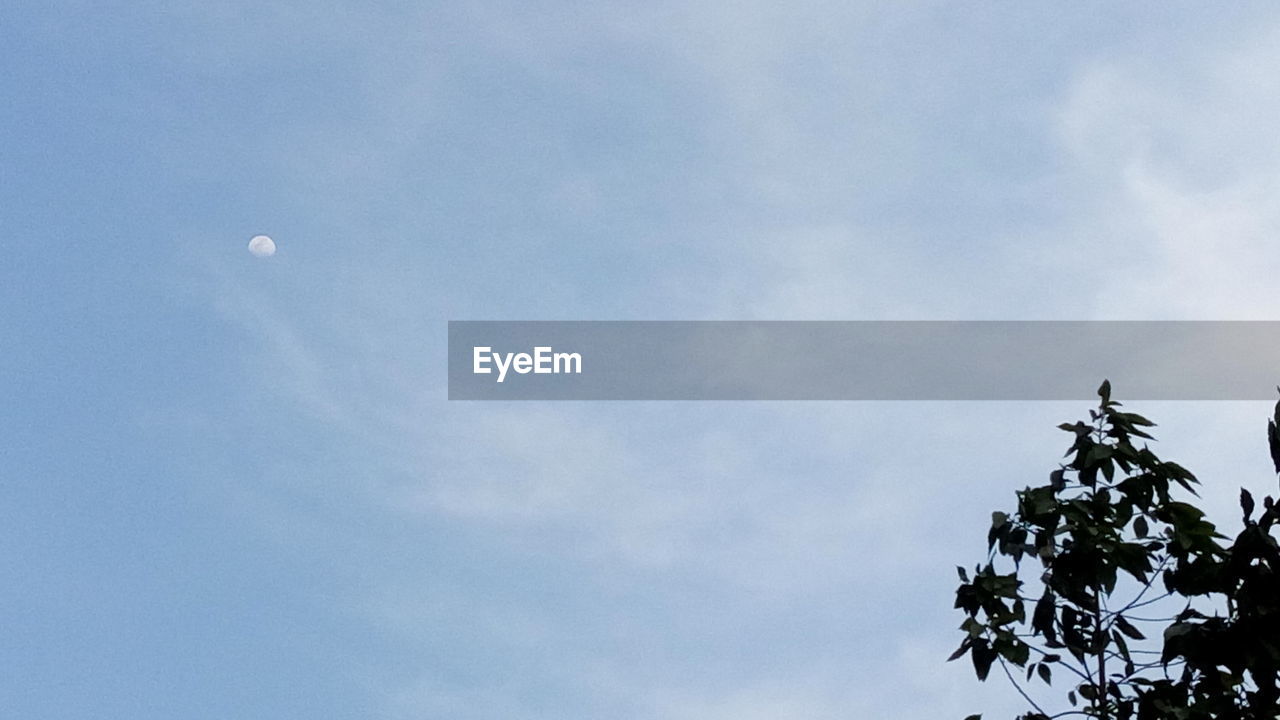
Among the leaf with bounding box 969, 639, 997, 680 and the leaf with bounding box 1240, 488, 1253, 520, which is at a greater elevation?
the leaf with bounding box 1240, 488, 1253, 520

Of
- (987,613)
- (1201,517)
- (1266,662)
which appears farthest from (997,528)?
(1266,662)

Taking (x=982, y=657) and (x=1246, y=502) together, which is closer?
(x=1246, y=502)

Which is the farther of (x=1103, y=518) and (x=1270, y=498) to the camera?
(x=1103, y=518)

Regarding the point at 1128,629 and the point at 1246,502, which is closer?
the point at 1246,502

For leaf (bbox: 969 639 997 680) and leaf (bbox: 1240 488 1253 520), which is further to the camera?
leaf (bbox: 969 639 997 680)

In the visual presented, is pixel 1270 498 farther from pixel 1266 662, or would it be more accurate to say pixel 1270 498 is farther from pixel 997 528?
pixel 997 528

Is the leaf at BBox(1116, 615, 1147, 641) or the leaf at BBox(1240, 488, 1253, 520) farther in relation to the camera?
the leaf at BBox(1116, 615, 1147, 641)

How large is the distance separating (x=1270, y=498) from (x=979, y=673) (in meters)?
2.50

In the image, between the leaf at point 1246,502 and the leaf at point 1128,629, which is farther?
the leaf at point 1128,629

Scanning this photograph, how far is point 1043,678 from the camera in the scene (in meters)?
10.6

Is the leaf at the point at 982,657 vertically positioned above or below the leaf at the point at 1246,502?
below

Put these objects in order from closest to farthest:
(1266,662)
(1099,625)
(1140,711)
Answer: (1266,662) < (1140,711) < (1099,625)

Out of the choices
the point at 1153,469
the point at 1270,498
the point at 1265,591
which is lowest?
the point at 1265,591

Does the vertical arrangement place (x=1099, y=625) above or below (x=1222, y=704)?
above
